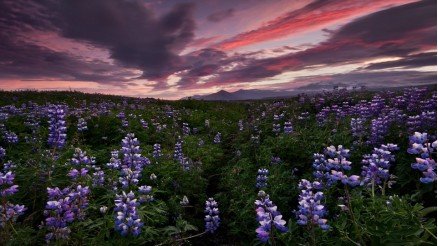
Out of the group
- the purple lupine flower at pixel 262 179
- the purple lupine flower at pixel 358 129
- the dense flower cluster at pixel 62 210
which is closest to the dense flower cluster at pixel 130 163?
the dense flower cluster at pixel 62 210

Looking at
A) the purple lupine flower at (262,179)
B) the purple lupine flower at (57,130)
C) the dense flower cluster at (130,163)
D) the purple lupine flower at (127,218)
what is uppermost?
the purple lupine flower at (57,130)

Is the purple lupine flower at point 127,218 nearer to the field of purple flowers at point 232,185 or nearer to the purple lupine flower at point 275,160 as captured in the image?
the field of purple flowers at point 232,185

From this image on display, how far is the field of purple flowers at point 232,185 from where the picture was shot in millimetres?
3510

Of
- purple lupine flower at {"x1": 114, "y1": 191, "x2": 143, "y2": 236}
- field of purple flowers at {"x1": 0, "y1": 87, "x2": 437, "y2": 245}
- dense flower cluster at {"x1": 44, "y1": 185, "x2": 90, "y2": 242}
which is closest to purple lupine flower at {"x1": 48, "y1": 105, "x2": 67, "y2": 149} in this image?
field of purple flowers at {"x1": 0, "y1": 87, "x2": 437, "y2": 245}

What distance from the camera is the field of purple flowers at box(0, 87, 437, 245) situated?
3.51 meters

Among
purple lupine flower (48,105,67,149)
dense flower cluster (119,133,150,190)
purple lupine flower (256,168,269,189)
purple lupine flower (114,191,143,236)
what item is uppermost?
purple lupine flower (48,105,67,149)

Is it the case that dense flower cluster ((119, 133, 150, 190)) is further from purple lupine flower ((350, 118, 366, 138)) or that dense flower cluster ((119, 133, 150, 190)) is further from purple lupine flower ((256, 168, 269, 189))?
purple lupine flower ((350, 118, 366, 138))

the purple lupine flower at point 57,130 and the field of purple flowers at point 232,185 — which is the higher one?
the purple lupine flower at point 57,130

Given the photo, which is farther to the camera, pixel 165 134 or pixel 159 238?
pixel 165 134

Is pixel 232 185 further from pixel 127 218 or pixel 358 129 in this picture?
pixel 127 218

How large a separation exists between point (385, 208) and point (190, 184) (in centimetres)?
394

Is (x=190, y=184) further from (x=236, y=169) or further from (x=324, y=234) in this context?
(x=324, y=234)

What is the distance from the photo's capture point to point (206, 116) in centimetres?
1583

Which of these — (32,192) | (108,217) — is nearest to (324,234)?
(108,217)
